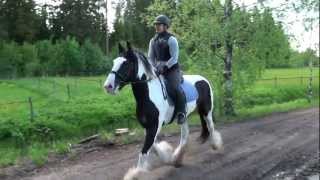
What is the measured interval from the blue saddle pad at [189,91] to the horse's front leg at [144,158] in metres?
1.42

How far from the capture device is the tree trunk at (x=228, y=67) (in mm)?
17125

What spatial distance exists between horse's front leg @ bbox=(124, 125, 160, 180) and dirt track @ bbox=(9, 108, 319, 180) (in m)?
0.33

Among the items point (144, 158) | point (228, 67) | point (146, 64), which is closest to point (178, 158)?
point (144, 158)

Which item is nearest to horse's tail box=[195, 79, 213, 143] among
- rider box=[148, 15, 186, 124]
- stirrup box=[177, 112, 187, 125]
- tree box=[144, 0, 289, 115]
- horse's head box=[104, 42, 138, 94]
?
stirrup box=[177, 112, 187, 125]

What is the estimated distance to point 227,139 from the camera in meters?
12.8

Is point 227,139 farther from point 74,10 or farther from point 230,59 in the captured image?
point 74,10

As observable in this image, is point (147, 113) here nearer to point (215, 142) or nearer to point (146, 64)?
point (146, 64)

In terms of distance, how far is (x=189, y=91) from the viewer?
980 cm

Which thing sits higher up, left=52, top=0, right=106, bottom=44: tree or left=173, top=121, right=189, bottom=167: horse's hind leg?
left=52, top=0, right=106, bottom=44: tree

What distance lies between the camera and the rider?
905cm

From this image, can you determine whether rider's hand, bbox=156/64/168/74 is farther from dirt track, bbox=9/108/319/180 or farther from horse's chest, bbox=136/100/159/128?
dirt track, bbox=9/108/319/180

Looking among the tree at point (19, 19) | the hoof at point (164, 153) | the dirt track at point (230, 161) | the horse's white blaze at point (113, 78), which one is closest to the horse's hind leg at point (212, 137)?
the dirt track at point (230, 161)

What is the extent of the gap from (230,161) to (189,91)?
1561mm

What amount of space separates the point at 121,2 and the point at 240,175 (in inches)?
462
